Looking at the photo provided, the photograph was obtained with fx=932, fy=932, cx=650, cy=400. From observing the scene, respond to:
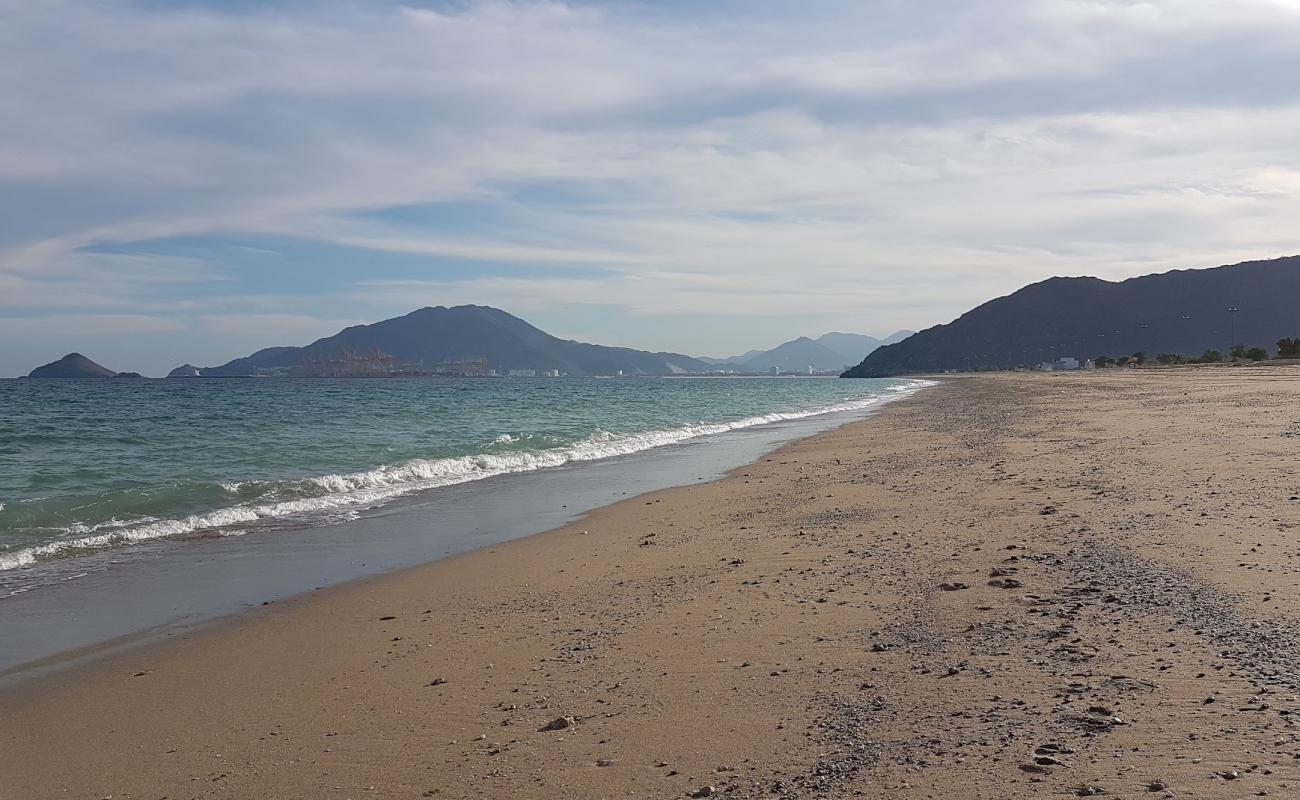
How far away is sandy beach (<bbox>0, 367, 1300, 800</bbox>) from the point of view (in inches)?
144

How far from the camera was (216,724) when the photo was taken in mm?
4746

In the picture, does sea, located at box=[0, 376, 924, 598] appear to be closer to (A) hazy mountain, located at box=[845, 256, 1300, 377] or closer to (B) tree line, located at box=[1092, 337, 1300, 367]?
(B) tree line, located at box=[1092, 337, 1300, 367]

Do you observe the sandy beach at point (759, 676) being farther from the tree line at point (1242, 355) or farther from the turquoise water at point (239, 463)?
the tree line at point (1242, 355)

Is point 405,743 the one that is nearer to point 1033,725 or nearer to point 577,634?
point 577,634

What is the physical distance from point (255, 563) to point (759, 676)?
6.59 metres

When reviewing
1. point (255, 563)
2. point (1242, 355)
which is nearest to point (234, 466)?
point (255, 563)

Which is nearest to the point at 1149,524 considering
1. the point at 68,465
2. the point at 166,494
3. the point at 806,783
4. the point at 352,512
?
the point at 806,783

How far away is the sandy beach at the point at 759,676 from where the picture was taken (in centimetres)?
366

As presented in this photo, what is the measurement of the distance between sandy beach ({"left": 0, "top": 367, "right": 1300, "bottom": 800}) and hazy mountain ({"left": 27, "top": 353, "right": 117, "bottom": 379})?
194 metres

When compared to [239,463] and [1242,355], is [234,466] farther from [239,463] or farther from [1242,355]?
[1242,355]

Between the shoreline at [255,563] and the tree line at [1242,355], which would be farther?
the tree line at [1242,355]

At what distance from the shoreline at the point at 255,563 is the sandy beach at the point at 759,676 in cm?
52

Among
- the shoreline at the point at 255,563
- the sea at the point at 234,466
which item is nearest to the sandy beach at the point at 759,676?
the shoreline at the point at 255,563

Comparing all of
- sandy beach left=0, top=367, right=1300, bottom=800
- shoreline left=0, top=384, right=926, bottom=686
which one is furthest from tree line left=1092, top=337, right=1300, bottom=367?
sandy beach left=0, top=367, right=1300, bottom=800
